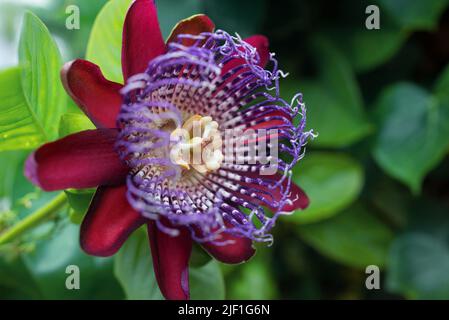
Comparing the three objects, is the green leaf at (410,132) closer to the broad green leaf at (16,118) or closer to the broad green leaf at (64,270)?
the broad green leaf at (64,270)

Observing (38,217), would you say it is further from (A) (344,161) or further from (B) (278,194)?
(A) (344,161)

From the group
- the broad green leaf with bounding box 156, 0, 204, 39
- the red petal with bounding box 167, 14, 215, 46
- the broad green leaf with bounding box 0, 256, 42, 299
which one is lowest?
the broad green leaf with bounding box 0, 256, 42, 299

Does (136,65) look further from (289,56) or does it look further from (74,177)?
(289,56)

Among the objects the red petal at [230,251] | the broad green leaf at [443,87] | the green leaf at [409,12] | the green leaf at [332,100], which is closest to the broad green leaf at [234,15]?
the green leaf at [332,100]

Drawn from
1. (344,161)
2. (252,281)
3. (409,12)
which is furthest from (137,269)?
(409,12)

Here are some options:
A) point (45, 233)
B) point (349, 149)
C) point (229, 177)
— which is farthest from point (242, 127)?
point (349, 149)

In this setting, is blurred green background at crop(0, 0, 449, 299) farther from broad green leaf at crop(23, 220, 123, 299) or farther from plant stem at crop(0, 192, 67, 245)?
plant stem at crop(0, 192, 67, 245)

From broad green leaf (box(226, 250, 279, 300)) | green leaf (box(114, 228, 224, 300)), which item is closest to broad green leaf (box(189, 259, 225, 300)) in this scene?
green leaf (box(114, 228, 224, 300))
